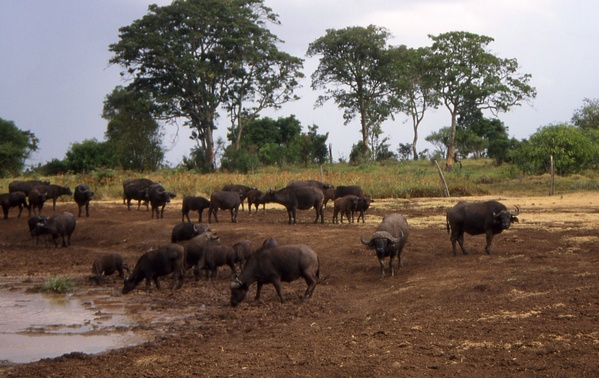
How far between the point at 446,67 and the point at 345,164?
33.9 ft

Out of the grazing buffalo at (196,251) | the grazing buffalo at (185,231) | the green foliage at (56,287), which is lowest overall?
the green foliage at (56,287)

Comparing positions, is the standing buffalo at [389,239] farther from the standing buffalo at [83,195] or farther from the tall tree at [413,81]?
the tall tree at [413,81]

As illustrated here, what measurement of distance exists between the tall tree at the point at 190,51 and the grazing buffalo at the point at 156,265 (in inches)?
1374

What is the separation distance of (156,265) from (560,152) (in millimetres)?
24091

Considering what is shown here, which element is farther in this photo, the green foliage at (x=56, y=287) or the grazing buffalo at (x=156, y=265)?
the green foliage at (x=56, y=287)

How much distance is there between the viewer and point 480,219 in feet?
47.9

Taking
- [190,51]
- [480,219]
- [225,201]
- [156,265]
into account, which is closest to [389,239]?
[480,219]

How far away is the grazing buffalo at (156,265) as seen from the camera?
44.3 ft

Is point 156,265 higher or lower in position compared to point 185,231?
lower

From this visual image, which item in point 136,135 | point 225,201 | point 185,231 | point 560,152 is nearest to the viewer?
point 185,231

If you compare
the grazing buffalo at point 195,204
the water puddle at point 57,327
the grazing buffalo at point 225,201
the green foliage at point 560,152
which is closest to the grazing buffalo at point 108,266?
the water puddle at point 57,327

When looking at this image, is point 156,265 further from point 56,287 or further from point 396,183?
point 396,183

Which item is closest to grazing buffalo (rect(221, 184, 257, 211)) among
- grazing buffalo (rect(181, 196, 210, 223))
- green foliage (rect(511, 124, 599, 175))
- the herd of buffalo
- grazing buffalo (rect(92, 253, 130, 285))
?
the herd of buffalo

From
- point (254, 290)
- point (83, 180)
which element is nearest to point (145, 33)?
point (83, 180)
